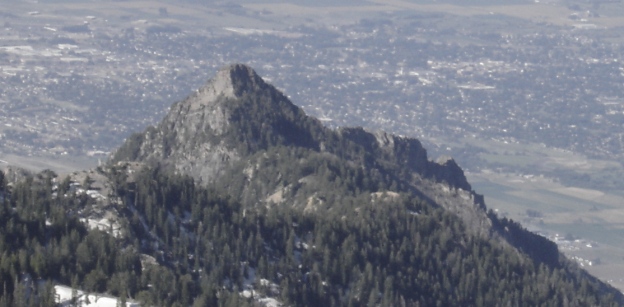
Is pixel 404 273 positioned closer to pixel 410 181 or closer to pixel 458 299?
pixel 458 299

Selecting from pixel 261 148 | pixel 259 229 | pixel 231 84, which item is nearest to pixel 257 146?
pixel 261 148

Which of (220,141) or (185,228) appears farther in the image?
(220,141)

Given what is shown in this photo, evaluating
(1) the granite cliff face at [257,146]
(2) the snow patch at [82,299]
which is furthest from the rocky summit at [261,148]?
(2) the snow patch at [82,299]

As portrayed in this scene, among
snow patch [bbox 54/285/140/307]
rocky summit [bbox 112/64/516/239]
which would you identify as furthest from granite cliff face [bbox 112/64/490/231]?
snow patch [bbox 54/285/140/307]

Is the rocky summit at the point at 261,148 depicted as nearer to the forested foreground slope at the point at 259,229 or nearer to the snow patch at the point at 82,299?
the forested foreground slope at the point at 259,229

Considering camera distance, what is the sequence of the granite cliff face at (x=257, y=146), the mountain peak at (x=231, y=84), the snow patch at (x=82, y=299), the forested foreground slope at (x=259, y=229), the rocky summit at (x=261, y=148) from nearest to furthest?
the snow patch at (x=82, y=299) < the forested foreground slope at (x=259, y=229) < the rocky summit at (x=261, y=148) < the granite cliff face at (x=257, y=146) < the mountain peak at (x=231, y=84)

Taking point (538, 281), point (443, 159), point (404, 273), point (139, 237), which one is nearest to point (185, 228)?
point (139, 237)

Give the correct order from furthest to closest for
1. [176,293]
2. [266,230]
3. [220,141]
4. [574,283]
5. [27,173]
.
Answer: [220,141] → [574,283] → [27,173] → [266,230] → [176,293]
